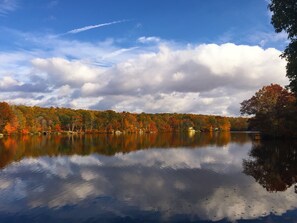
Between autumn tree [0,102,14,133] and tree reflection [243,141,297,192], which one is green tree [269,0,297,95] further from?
autumn tree [0,102,14,133]

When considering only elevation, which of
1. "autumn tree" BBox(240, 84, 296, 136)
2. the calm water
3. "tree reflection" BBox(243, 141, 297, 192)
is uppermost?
"autumn tree" BBox(240, 84, 296, 136)

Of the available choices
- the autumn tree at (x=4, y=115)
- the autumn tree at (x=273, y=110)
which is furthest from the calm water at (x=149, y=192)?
the autumn tree at (x=4, y=115)

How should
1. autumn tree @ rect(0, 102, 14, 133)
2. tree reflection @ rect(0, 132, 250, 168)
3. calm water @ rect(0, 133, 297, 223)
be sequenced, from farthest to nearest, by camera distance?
autumn tree @ rect(0, 102, 14, 133) < tree reflection @ rect(0, 132, 250, 168) < calm water @ rect(0, 133, 297, 223)

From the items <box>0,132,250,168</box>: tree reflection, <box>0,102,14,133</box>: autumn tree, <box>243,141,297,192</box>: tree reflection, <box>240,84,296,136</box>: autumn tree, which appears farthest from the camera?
<box>0,102,14,133</box>: autumn tree

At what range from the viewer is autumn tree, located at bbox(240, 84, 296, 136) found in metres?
82.6

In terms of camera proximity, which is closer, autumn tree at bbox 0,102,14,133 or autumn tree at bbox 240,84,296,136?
autumn tree at bbox 240,84,296,136

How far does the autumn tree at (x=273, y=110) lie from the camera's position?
8262 centimetres

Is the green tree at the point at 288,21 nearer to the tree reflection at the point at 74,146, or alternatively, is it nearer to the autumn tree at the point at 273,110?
the tree reflection at the point at 74,146

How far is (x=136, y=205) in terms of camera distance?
22.7 meters

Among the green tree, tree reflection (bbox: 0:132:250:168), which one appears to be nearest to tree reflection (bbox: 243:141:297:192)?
the green tree

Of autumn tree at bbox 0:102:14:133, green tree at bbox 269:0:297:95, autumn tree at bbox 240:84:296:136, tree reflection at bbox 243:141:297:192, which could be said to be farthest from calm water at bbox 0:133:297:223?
autumn tree at bbox 0:102:14:133

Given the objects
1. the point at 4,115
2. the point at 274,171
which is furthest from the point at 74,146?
the point at 4,115

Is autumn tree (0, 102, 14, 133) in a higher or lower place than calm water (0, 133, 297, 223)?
higher

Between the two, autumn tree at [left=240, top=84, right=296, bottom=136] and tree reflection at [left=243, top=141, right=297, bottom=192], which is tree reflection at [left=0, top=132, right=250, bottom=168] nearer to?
autumn tree at [left=240, top=84, right=296, bottom=136]
